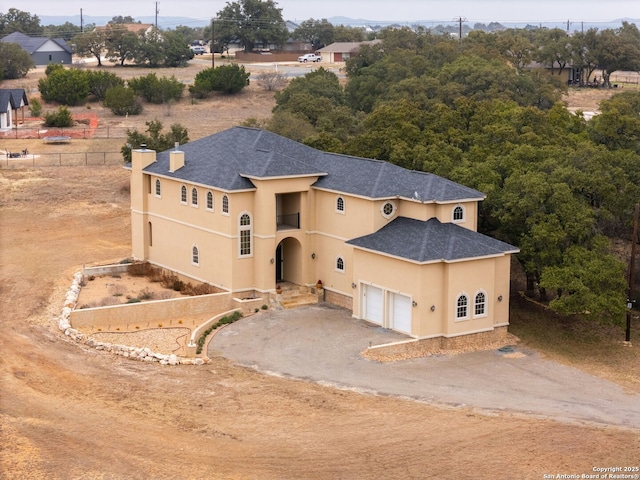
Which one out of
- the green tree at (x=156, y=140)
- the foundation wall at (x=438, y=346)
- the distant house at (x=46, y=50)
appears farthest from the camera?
the distant house at (x=46, y=50)

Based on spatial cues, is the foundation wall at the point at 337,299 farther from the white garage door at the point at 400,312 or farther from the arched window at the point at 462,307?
the arched window at the point at 462,307

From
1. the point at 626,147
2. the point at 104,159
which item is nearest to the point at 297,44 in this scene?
the point at 104,159

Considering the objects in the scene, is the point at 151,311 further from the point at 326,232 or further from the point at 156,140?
the point at 156,140

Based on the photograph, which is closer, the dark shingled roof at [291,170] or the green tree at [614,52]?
the dark shingled roof at [291,170]

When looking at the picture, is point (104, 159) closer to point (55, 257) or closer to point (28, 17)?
point (55, 257)

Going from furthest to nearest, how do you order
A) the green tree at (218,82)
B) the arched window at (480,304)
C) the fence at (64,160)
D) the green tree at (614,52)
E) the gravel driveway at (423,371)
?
the green tree at (614,52) → the green tree at (218,82) → the fence at (64,160) → the arched window at (480,304) → the gravel driveway at (423,371)

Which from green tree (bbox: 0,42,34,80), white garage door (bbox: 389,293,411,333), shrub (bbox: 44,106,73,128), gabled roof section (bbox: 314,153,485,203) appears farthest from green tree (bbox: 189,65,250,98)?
white garage door (bbox: 389,293,411,333)

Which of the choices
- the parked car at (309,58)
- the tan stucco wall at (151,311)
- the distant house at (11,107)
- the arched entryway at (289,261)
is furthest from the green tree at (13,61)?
the tan stucco wall at (151,311)
